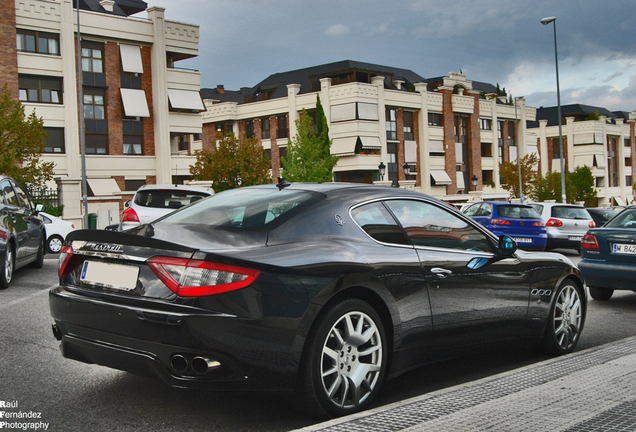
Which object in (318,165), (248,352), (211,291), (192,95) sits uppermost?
(192,95)

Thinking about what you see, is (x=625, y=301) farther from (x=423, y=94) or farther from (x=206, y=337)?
(x=423, y=94)

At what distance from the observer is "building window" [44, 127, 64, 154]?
129 ft

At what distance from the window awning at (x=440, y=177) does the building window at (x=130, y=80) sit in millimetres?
31550

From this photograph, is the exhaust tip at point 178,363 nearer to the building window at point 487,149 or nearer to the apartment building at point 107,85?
the apartment building at point 107,85

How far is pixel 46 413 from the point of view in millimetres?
4199

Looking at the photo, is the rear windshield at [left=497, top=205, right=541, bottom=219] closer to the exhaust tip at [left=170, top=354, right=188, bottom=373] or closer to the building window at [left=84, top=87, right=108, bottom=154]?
the exhaust tip at [left=170, top=354, right=188, bottom=373]

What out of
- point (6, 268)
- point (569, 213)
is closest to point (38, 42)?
point (569, 213)

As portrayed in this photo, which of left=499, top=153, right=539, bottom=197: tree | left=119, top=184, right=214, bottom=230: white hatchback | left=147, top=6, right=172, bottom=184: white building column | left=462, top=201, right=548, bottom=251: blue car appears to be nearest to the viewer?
left=119, top=184, right=214, bottom=230: white hatchback

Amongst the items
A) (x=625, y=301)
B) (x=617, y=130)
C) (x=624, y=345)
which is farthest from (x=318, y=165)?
(x=617, y=130)

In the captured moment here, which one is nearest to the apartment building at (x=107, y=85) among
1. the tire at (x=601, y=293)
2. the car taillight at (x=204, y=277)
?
A: the tire at (x=601, y=293)

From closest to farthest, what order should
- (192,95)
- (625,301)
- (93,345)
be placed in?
(93,345), (625,301), (192,95)

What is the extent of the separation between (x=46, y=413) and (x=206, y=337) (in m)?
1.28

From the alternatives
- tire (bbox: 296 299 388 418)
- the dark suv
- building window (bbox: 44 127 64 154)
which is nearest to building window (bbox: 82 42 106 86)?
building window (bbox: 44 127 64 154)

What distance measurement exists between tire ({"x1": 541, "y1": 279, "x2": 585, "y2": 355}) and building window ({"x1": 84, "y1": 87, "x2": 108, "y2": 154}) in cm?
3839
